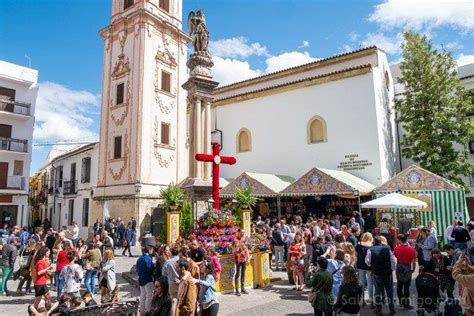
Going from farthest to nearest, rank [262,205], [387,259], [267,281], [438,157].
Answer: [262,205]
[438,157]
[267,281]
[387,259]

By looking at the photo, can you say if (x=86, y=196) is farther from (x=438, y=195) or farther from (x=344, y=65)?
(x=438, y=195)

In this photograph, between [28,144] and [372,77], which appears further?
[28,144]

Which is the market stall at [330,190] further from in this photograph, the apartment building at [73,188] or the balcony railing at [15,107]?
the balcony railing at [15,107]

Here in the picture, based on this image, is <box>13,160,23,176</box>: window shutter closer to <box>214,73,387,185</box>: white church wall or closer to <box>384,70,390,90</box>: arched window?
<box>214,73,387,185</box>: white church wall

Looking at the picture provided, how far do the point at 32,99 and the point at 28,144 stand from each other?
11.5 ft

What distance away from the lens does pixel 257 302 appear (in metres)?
8.90

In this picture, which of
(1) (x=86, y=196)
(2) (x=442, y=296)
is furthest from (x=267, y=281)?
(1) (x=86, y=196)

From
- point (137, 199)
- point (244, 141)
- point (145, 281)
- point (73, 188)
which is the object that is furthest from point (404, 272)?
point (73, 188)

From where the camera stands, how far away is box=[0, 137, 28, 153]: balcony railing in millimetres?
25406

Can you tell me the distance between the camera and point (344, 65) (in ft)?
75.7

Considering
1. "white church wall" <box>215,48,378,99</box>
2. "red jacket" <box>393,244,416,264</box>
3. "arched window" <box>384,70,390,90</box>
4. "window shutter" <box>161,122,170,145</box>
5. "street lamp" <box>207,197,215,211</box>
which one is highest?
"white church wall" <box>215,48,378,99</box>

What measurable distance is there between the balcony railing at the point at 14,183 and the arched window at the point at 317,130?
20159 millimetres

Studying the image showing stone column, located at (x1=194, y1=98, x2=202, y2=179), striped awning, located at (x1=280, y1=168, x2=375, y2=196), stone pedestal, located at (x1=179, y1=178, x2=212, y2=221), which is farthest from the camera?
striped awning, located at (x1=280, y1=168, x2=375, y2=196)

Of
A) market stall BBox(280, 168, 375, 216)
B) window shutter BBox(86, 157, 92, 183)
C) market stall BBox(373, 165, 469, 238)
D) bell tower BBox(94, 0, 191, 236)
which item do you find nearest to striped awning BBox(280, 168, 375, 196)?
market stall BBox(280, 168, 375, 216)
